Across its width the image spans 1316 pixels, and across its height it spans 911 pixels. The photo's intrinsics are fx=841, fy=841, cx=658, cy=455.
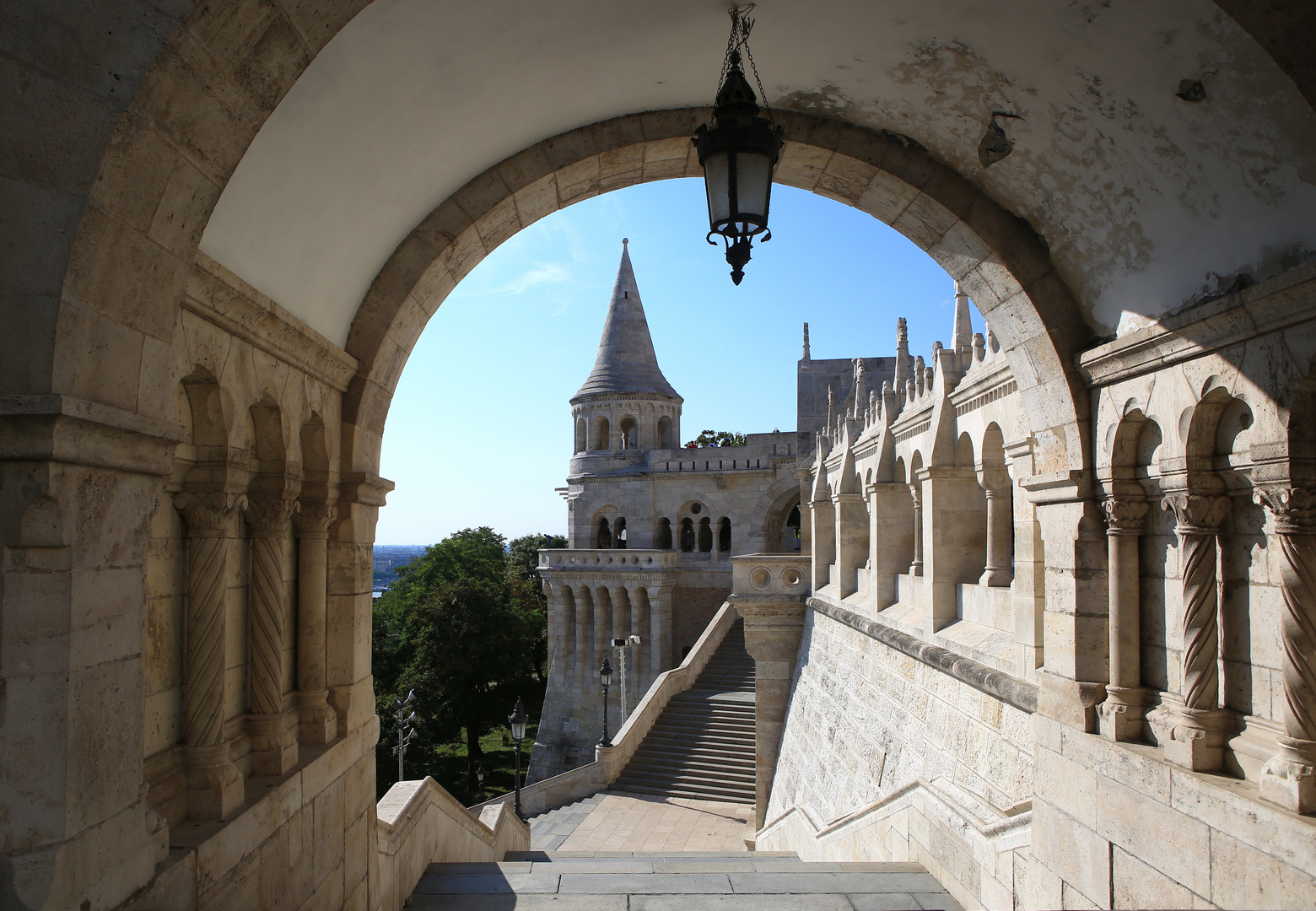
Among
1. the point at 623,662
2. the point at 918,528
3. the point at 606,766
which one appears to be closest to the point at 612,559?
the point at 623,662

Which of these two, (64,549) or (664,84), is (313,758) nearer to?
(64,549)

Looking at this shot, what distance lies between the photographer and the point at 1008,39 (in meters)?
3.67

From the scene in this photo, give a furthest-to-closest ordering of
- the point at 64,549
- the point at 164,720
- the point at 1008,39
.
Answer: the point at 1008,39 → the point at 164,720 → the point at 64,549

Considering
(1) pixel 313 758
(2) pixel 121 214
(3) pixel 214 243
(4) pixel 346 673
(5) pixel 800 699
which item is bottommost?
(5) pixel 800 699

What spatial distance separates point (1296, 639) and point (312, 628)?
14.1 ft

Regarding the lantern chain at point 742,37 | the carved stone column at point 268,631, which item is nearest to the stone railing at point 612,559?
the carved stone column at point 268,631

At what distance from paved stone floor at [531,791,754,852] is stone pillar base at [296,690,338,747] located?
10.5 metres

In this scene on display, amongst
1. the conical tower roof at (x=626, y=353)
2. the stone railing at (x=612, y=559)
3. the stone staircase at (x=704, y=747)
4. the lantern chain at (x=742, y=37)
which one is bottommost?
the stone staircase at (x=704, y=747)

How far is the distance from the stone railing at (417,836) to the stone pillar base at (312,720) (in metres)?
1.03

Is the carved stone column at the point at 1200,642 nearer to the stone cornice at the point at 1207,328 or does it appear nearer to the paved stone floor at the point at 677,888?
the stone cornice at the point at 1207,328

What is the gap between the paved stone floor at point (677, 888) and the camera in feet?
17.2

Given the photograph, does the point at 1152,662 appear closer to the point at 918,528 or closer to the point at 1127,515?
the point at 1127,515

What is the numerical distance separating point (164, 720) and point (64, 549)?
4.60 feet

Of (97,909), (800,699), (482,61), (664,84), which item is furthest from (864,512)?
(97,909)
